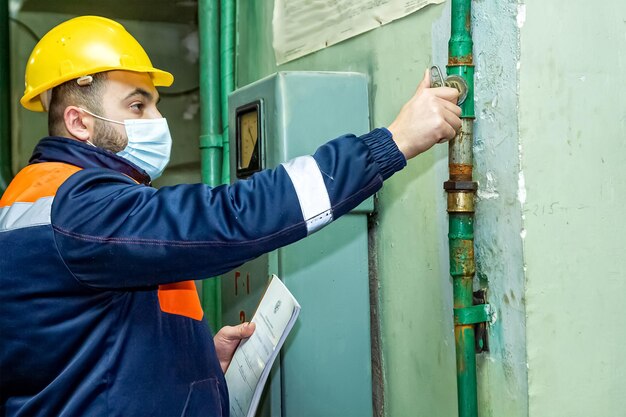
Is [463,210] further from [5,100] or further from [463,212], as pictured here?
[5,100]

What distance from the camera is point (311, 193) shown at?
1.00 metres

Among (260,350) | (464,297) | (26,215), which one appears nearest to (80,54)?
(26,215)

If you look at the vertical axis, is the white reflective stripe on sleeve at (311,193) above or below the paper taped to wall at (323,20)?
below

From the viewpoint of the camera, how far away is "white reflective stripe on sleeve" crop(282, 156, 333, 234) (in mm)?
1004

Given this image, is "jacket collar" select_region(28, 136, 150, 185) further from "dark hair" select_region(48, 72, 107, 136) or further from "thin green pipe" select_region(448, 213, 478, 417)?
"thin green pipe" select_region(448, 213, 478, 417)

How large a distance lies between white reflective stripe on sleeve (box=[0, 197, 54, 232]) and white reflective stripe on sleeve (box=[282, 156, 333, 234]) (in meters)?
0.35

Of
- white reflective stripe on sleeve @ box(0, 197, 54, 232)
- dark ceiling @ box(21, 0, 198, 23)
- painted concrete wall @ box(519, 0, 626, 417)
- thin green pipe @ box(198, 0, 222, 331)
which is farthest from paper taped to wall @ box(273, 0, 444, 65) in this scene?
dark ceiling @ box(21, 0, 198, 23)

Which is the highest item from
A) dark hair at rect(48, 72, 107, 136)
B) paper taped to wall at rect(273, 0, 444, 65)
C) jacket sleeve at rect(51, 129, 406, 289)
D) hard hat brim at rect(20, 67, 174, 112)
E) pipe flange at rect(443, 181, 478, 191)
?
paper taped to wall at rect(273, 0, 444, 65)

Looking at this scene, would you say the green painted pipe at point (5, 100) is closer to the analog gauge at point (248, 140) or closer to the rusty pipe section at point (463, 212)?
the analog gauge at point (248, 140)

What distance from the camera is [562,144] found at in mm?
1150

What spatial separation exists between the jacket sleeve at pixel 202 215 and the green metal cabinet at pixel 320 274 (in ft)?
1.45

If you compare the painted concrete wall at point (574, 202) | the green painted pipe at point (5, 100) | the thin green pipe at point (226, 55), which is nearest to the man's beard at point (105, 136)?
the painted concrete wall at point (574, 202)

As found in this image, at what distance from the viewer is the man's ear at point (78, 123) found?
48.0 inches

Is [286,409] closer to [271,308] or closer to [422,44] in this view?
[271,308]
